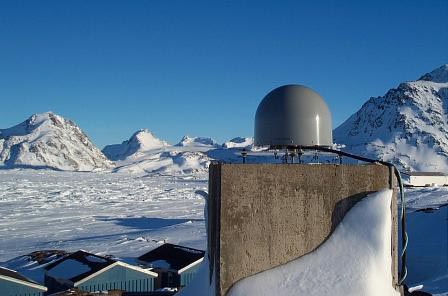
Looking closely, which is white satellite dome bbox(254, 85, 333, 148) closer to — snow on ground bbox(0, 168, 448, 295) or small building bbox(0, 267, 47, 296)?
snow on ground bbox(0, 168, 448, 295)

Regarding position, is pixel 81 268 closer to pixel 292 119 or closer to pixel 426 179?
pixel 292 119

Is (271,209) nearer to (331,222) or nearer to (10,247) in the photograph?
(331,222)

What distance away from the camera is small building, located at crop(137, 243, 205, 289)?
18984mm

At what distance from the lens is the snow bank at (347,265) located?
4465 mm

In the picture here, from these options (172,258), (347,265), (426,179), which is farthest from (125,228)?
(426,179)

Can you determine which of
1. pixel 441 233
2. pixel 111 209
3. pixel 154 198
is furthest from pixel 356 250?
pixel 154 198

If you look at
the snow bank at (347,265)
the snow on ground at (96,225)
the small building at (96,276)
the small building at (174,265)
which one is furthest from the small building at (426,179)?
the snow bank at (347,265)

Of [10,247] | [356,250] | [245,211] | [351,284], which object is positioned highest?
[245,211]

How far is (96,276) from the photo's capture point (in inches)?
675

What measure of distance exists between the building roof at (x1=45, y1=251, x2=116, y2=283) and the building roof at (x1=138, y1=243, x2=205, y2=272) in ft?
7.91

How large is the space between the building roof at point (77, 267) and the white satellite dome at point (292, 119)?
A: 1335cm

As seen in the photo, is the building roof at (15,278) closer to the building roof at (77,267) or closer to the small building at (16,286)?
the small building at (16,286)

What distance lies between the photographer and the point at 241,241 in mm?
4535

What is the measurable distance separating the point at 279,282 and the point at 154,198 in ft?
239
